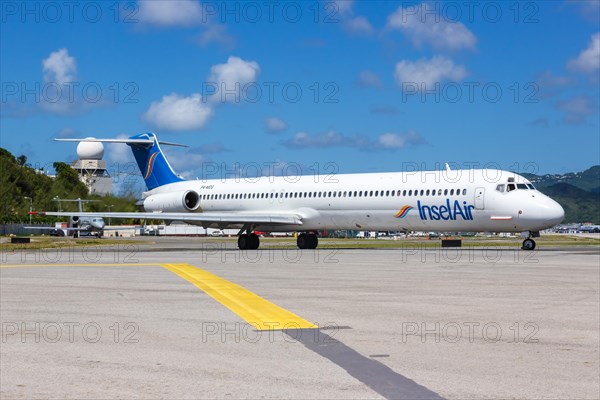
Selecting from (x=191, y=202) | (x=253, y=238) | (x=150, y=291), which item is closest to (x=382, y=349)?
(x=150, y=291)

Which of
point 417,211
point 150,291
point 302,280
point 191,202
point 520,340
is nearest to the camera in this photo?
point 520,340

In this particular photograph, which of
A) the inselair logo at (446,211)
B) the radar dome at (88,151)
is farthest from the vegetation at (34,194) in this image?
the inselair logo at (446,211)

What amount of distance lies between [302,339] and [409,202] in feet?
89.5

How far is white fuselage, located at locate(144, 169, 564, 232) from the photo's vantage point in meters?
34.1

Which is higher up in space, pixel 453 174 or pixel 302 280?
pixel 453 174

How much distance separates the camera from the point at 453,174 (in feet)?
119

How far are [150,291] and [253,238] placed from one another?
26.5 m

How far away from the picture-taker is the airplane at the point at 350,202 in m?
34.3

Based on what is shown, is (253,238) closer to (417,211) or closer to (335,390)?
(417,211)

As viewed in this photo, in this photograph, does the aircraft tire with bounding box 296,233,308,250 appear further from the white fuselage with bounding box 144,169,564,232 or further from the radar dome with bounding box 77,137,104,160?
the radar dome with bounding box 77,137,104,160

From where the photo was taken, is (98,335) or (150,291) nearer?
(98,335)

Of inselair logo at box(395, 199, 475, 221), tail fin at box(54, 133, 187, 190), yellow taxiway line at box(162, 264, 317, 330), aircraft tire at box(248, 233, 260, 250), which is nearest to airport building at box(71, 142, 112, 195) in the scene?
tail fin at box(54, 133, 187, 190)

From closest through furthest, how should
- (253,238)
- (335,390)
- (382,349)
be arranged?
(335,390), (382,349), (253,238)
